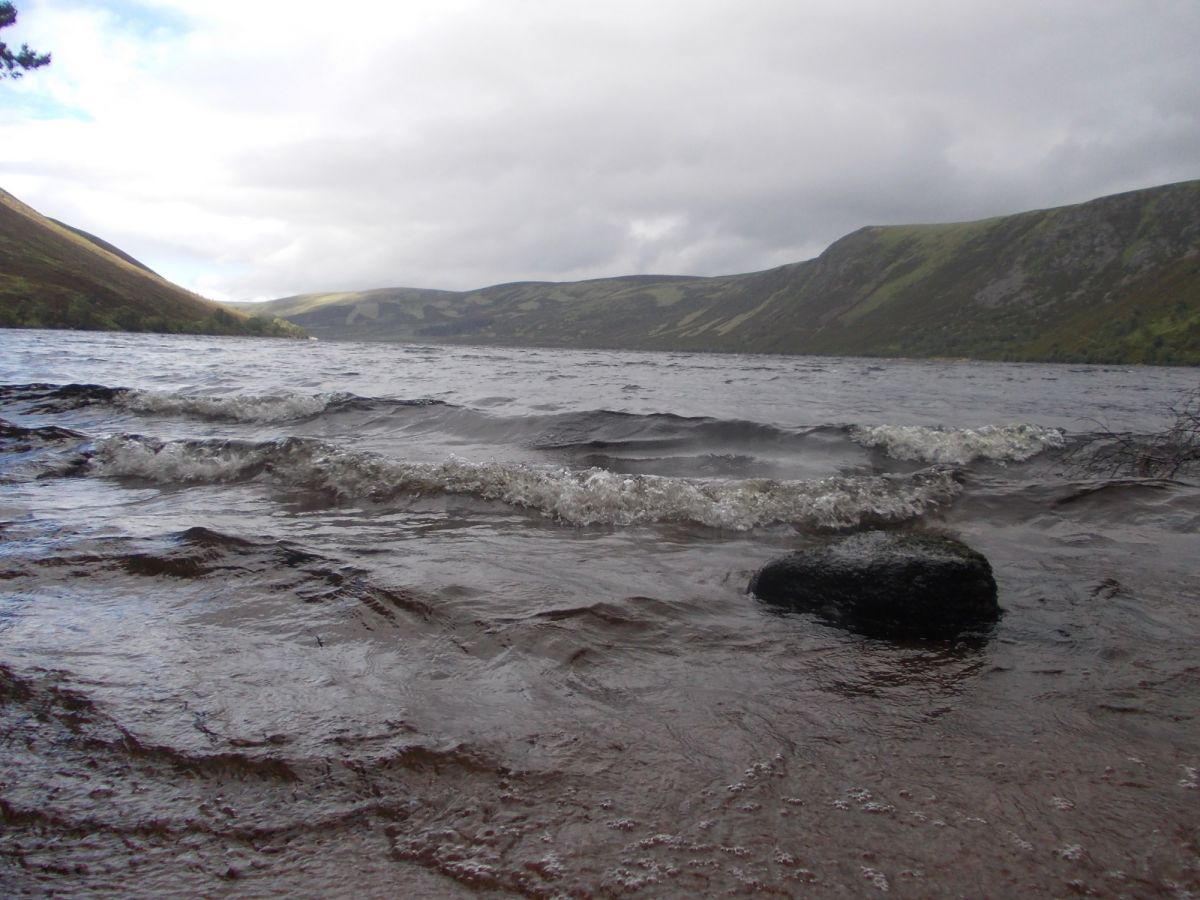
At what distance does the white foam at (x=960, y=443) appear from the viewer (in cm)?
1255

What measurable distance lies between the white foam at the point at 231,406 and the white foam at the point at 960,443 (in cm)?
Answer: 1287

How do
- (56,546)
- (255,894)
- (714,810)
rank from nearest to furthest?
(255,894)
(714,810)
(56,546)

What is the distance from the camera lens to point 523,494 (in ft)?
30.3

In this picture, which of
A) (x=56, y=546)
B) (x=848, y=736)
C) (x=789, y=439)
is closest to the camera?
(x=848, y=736)

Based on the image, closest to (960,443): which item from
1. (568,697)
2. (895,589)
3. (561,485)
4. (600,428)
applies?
(600,428)

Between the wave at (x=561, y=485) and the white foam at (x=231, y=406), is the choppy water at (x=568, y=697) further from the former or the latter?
the white foam at (x=231, y=406)

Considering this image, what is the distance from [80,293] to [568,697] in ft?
399

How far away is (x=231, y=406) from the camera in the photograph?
16.8m

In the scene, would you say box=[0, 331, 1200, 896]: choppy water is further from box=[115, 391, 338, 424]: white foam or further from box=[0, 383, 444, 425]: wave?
box=[0, 383, 444, 425]: wave

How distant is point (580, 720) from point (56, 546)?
5.66 m

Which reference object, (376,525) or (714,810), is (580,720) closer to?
(714,810)

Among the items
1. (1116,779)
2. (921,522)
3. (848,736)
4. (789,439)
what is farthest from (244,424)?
(1116,779)

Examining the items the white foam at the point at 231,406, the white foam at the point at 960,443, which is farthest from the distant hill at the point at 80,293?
the white foam at the point at 960,443

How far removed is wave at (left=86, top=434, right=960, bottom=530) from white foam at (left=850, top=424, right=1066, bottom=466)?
6.74 feet
